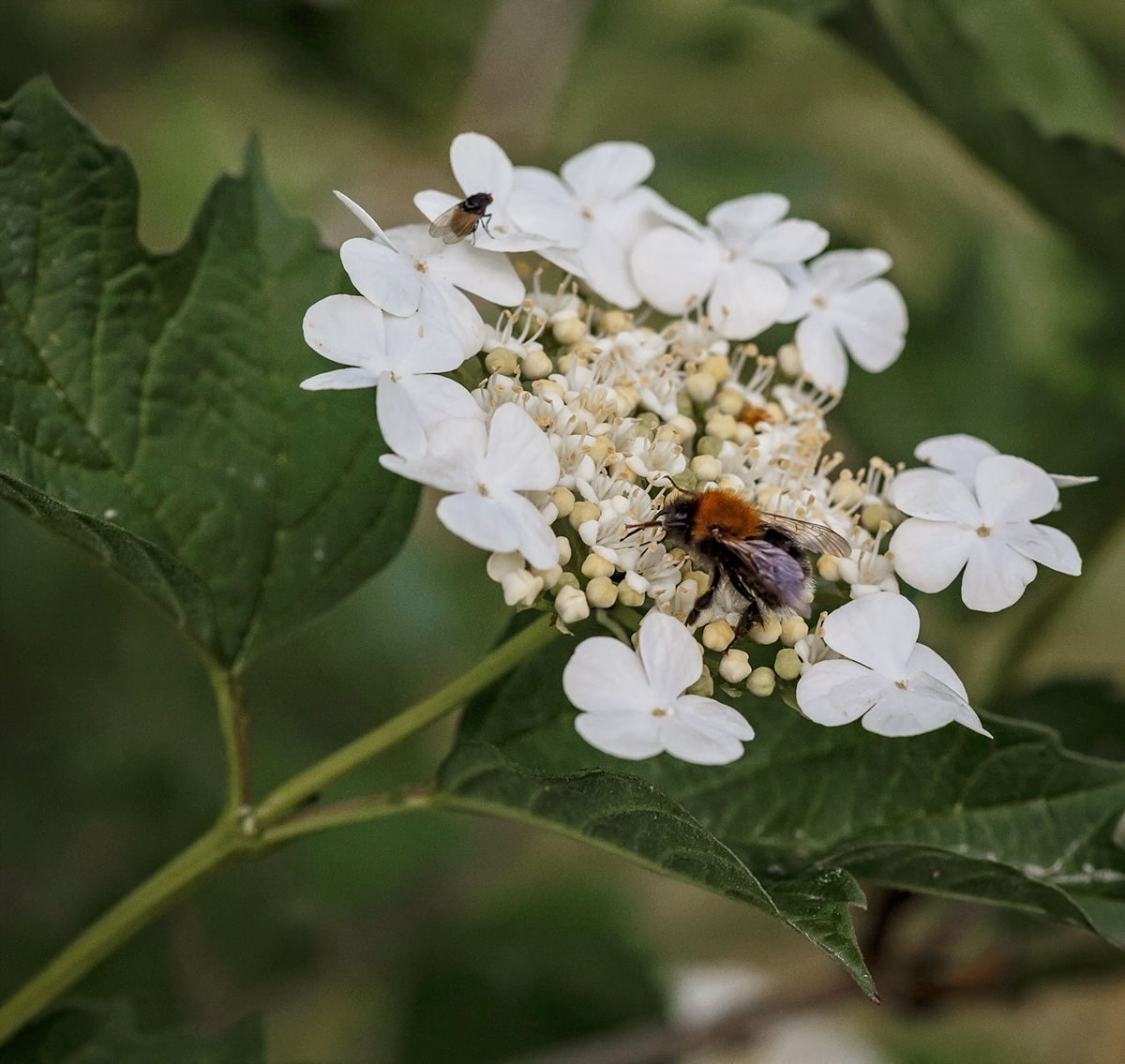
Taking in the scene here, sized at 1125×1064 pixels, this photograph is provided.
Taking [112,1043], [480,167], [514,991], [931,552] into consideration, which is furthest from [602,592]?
[514,991]

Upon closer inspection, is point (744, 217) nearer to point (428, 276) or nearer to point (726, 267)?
point (726, 267)

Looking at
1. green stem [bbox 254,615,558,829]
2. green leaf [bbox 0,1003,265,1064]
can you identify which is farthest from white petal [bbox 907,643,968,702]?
green leaf [bbox 0,1003,265,1064]

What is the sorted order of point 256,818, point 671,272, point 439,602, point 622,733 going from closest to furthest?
point 622,733 → point 256,818 → point 671,272 → point 439,602

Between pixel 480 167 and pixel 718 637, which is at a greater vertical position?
pixel 480 167

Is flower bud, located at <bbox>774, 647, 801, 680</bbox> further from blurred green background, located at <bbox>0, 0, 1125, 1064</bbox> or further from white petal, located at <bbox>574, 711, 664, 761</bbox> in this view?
blurred green background, located at <bbox>0, 0, 1125, 1064</bbox>

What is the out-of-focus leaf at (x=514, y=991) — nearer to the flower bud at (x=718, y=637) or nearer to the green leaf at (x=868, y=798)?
the green leaf at (x=868, y=798)

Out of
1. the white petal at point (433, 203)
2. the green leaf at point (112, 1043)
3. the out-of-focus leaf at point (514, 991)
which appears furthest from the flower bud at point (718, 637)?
the out-of-focus leaf at point (514, 991)

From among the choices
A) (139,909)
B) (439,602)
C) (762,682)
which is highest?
(762,682)
